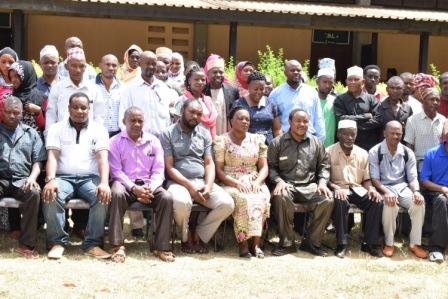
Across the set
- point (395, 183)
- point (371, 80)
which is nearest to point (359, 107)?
point (371, 80)

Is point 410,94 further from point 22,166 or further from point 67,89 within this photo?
point 22,166

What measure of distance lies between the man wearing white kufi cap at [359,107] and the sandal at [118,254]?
9.78ft

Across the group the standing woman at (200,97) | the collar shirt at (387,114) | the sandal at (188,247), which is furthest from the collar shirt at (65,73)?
the collar shirt at (387,114)

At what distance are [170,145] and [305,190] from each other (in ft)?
5.03

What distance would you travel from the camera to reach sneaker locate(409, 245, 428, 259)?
7.15m

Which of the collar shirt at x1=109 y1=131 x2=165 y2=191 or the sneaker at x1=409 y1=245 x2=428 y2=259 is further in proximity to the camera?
the sneaker at x1=409 y1=245 x2=428 y2=259

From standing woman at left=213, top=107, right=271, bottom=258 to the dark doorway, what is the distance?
1173 cm

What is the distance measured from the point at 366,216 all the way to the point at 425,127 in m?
1.35

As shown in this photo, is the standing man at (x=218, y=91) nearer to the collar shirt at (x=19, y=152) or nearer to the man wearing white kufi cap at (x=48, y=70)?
the man wearing white kufi cap at (x=48, y=70)

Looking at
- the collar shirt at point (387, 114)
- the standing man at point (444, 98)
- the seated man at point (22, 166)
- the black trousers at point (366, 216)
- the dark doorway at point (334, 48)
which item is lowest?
the black trousers at point (366, 216)

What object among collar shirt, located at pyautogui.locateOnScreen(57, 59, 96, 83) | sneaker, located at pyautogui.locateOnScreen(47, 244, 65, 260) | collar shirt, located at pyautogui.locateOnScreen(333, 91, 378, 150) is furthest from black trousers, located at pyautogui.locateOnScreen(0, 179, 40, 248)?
collar shirt, located at pyautogui.locateOnScreen(333, 91, 378, 150)

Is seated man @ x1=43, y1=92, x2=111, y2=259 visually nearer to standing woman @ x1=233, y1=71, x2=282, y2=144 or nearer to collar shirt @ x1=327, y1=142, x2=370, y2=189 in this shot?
standing woman @ x1=233, y1=71, x2=282, y2=144

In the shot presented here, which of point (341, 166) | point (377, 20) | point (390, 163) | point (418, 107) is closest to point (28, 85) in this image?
point (341, 166)

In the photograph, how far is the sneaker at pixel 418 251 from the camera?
715 cm
